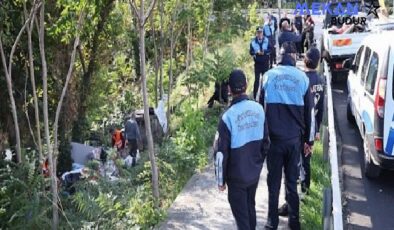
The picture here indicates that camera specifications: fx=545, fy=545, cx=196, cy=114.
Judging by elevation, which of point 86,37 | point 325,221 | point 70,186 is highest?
point 86,37

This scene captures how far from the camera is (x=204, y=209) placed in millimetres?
6480

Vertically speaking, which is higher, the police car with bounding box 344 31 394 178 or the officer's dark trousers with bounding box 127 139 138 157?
the police car with bounding box 344 31 394 178

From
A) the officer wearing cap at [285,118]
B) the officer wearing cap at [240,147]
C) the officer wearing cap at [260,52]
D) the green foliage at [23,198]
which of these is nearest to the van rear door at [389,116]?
the officer wearing cap at [285,118]

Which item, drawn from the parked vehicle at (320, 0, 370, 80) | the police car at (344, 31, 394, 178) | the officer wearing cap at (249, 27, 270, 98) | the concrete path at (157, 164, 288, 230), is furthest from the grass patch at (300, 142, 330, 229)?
the parked vehicle at (320, 0, 370, 80)

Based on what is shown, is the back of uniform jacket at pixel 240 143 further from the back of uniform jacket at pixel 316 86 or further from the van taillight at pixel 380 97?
the van taillight at pixel 380 97

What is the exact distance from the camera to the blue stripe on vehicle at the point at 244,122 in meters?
4.48

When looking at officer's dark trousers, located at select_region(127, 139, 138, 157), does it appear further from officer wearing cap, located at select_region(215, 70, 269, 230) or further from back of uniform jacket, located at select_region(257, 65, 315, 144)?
officer wearing cap, located at select_region(215, 70, 269, 230)

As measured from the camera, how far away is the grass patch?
5.78 metres

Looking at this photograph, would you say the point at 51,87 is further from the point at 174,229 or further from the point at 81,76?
the point at 174,229

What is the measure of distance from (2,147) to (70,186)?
6.45 feet

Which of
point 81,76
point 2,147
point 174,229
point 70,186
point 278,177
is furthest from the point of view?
point 81,76

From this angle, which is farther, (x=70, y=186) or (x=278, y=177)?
(x=70, y=186)

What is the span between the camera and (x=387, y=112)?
6785 millimetres

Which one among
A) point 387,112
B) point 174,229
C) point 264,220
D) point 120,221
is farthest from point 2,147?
point 387,112
